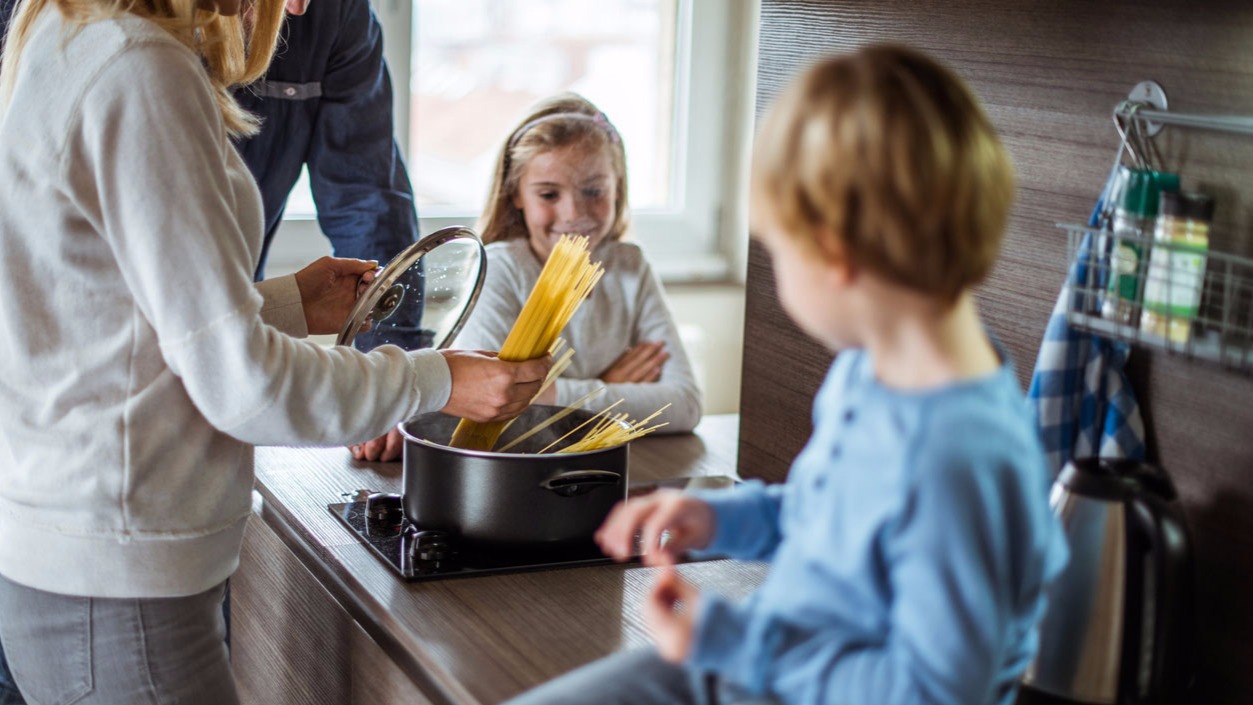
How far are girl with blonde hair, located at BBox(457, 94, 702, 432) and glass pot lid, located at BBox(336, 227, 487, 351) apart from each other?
0.51 metres

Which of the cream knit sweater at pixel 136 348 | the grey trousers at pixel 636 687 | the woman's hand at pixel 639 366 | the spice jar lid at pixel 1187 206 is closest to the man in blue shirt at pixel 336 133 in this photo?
the woman's hand at pixel 639 366

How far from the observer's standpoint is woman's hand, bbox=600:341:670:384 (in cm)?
205

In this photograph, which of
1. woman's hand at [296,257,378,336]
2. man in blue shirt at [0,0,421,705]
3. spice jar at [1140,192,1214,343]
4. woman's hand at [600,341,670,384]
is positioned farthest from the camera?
woman's hand at [600,341,670,384]

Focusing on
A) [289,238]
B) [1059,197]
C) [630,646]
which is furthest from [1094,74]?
[289,238]

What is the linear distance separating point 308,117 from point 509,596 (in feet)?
3.43

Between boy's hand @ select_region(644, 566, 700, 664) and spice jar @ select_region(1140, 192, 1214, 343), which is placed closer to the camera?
boy's hand @ select_region(644, 566, 700, 664)

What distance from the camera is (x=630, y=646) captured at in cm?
115

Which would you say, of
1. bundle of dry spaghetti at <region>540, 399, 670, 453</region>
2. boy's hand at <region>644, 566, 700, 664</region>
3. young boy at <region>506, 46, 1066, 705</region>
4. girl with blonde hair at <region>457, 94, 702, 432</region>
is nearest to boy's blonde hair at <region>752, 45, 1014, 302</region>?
young boy at <region>506, 46, 1066, 705</region>

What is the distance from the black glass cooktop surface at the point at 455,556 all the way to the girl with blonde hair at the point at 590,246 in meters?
0.66

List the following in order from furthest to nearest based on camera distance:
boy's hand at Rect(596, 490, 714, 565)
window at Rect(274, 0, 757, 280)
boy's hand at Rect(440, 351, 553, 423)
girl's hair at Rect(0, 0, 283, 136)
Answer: window at Rect(274, 0, 757, 280)
boy's hand at Rect(440, 351, 553, 423)
girl's hair at Rect(0, 0, 283, 136)
boy's hand at Rect(596, 490, 714, 565)

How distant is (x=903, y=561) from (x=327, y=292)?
0.91 meters

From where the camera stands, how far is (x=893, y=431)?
0.73 meters

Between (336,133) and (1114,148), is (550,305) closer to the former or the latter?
(1114,148)

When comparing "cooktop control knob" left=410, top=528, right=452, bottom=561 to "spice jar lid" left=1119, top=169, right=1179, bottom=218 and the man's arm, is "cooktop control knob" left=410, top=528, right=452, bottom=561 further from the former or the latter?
the man's arm
